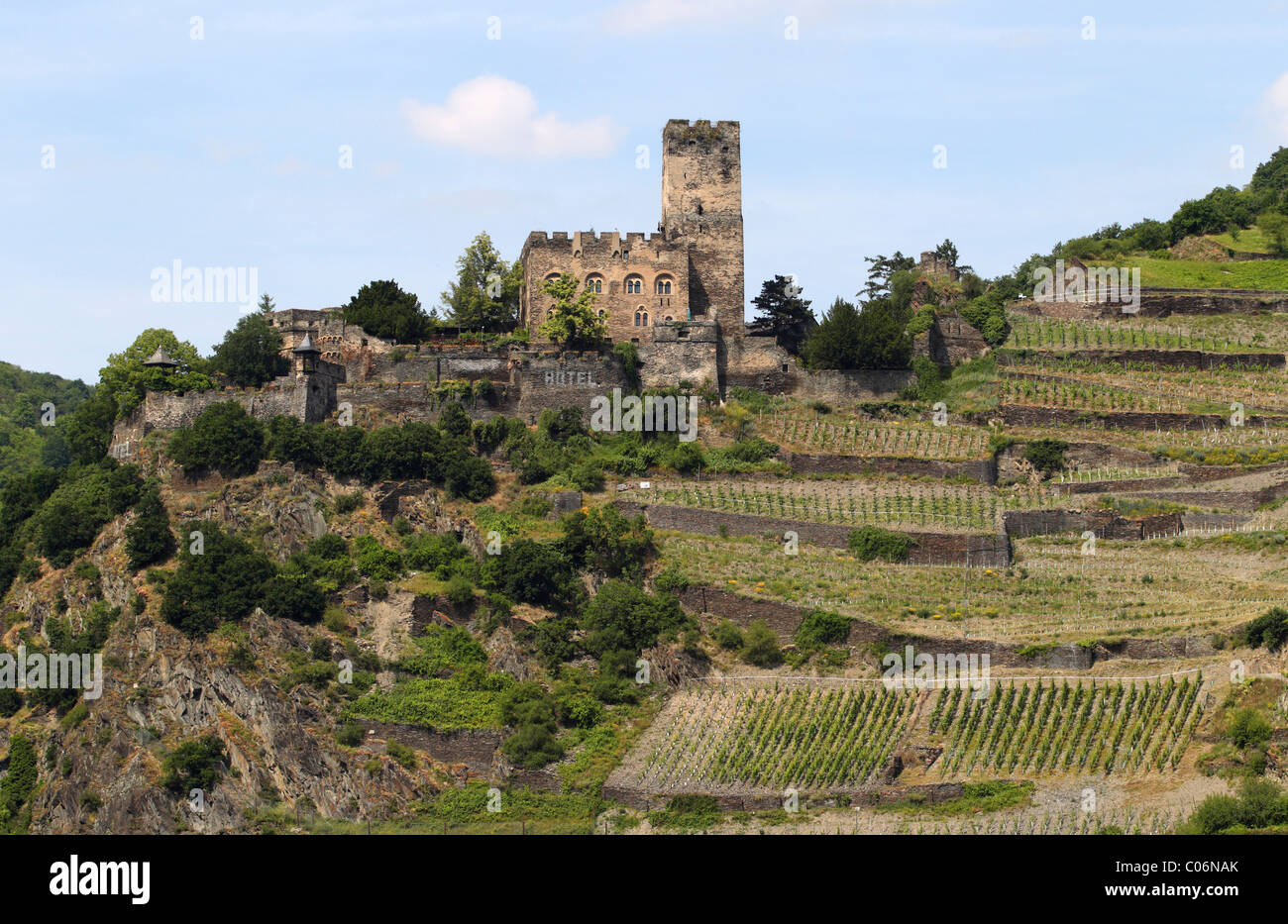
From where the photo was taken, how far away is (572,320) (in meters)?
61.9

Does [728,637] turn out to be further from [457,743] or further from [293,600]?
[293,600]

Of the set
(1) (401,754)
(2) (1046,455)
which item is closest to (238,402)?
(1) (401,754)

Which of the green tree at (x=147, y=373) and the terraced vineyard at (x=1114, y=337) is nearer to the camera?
the green tree at (x=147, y=373)

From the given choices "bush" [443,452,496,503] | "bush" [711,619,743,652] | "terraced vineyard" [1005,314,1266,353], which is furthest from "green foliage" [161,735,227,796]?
"terraced vineyard" [1005,314,1266,353]

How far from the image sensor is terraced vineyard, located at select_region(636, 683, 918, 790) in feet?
139

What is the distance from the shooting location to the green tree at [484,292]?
65.1 meters

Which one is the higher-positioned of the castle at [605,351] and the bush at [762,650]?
the castle at [605,351]

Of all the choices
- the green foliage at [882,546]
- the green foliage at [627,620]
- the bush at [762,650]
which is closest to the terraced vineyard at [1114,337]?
the green foliage at [882,546]

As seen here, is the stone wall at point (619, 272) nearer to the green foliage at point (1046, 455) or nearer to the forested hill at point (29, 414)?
the green foliage at point (1046, 455)

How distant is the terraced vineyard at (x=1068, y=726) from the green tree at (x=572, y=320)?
21.8 metres

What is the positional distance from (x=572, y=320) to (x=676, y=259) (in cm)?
612

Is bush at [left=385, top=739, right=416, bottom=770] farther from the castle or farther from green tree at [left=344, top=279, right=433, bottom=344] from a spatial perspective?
green tree at [left=344, top=279, right=433, bottom=344]

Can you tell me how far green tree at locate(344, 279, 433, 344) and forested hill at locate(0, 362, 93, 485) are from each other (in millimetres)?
30472

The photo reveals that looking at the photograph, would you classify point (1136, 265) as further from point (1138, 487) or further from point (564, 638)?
point (564, 638)
